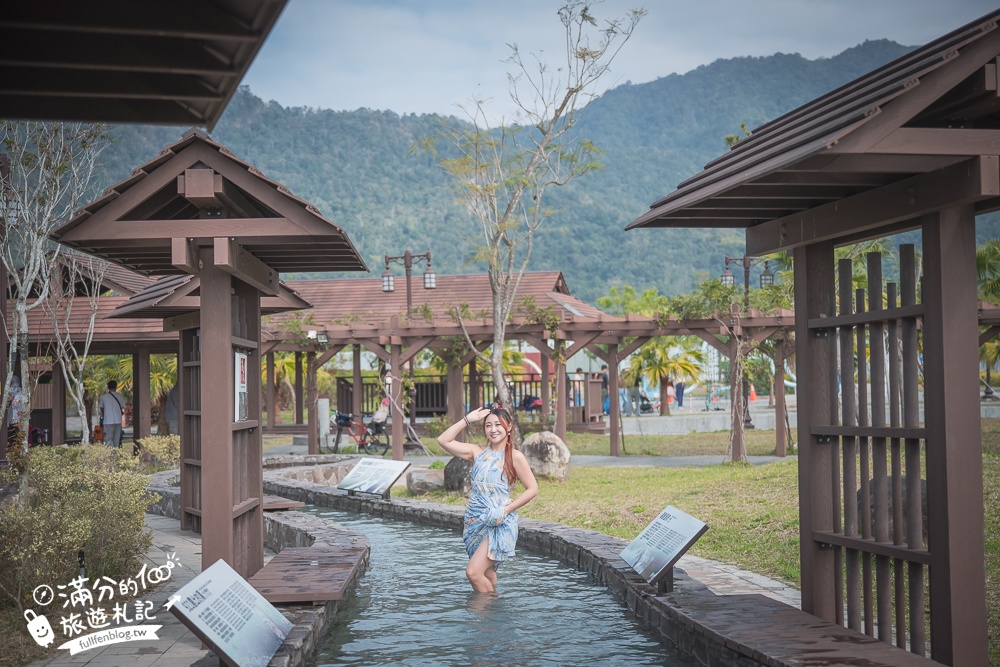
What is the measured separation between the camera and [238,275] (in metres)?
6.78

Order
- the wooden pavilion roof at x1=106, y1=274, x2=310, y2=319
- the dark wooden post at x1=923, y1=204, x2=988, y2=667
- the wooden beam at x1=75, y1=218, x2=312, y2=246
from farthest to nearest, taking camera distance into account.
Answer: the wooden pavilion roof at x1=106, y1=274, x2=310, y2=319
the wooden beam at x1=75, y1=218, x2=312, y2=246
the dark wooden post at x1=923, y1=204, x2=988, y2=667

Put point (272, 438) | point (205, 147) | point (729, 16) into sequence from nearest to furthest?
point (205, 147)
point (272, 438)
point (729, 16)

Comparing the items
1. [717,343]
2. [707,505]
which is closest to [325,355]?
[717,343]

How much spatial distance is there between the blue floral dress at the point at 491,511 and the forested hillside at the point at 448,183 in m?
64.5

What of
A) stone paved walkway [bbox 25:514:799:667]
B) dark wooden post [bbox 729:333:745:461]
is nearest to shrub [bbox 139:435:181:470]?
stone paved walkway [bbox 25:514:799:667]

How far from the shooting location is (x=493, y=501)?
7.85 meters

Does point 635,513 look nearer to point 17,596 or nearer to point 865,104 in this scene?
point 17,596

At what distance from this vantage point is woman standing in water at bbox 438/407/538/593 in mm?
7832

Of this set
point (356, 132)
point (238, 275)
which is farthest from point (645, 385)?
point (356, 132)

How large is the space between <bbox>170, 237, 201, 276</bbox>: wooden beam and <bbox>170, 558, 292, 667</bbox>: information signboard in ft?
6.90

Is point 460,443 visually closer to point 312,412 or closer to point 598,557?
point 598,557

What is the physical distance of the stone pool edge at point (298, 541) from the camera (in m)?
5.71

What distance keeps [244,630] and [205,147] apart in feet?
10.4

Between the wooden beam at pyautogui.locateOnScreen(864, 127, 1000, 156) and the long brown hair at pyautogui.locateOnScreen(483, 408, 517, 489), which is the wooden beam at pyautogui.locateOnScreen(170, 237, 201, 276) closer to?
the long brown hair at pyautogui.locateOnScreen(483, 408, 517, 489)
